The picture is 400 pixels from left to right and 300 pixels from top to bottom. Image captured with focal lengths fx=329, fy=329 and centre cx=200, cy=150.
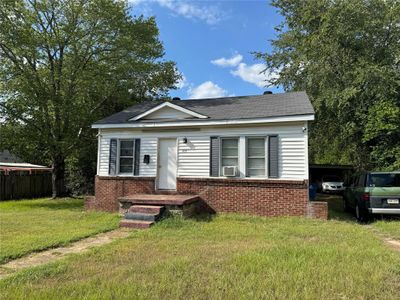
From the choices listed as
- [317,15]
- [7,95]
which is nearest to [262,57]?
[317,15]

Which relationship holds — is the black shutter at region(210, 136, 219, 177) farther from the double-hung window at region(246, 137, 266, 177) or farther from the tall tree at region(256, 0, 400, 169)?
the tall tree at region(256, 0, 400, 169)

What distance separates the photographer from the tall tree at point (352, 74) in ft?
49.9

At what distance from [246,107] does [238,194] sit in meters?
3.44

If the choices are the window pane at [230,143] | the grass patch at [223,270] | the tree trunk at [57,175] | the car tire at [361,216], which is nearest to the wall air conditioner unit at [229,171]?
the window pane at [230,143]

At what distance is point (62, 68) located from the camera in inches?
709

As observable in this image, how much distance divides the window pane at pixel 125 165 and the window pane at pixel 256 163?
450cm

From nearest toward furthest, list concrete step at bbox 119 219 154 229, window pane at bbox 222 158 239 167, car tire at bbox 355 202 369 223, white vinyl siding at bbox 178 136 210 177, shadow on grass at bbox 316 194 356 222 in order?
1. concrete step at bbox 119 219 154 229
2. car tire at bbox 355 202 369 223
3. shadow on grass at bbox 316 194 356 222
4. window pane at bbox 222 158 239 167
5. white vinyl siding at bbox 178 136 210 177

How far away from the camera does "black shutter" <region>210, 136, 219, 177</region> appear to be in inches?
443

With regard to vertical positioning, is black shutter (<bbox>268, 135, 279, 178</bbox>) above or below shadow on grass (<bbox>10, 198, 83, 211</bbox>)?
above

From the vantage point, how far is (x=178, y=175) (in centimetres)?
1177

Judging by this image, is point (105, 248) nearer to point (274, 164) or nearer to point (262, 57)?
point (274, 164)

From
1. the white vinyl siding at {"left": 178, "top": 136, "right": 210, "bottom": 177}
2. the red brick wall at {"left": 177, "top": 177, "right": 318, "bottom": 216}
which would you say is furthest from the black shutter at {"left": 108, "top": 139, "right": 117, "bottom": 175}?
the red brick wall at {"left": 177, "top": 177, "right": 318, "bottom": 216}

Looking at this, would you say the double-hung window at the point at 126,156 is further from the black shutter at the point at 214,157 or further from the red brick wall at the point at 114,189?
the black shutter at the point at 214,157

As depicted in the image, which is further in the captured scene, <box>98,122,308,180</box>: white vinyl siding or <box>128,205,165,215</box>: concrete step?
<box>98,122,308,180</box>: white vinyl siding
